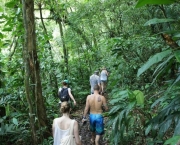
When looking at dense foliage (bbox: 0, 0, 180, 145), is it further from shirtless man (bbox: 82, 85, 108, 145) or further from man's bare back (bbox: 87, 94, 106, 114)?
man's bare back (bbox: 87, 94, 106, 114)

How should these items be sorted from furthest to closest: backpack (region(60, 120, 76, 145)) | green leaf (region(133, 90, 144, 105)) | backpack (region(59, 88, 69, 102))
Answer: backpack (region(59, 88, 69, 102))
backpack (region(60, 120, 76, 145))
green leaf (region(133, 90, 144, 105))

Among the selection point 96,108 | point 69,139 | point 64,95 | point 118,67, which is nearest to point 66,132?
point 69,139

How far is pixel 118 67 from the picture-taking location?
4.63 m

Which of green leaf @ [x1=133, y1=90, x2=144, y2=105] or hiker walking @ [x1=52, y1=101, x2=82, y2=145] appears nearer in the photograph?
green leaf @ [x1=133, y1=90, x2=144, y2=105]

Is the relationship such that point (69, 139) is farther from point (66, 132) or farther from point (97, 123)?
point (97, 123)

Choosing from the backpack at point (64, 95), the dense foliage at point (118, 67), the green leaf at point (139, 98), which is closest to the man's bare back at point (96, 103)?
the dense foliage at point (118, 67)

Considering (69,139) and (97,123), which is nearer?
(69,139)

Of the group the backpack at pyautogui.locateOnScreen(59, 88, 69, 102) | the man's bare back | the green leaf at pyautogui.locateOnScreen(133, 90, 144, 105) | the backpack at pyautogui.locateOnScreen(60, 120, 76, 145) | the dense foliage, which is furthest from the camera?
the backpack at pyautogui.locateOnScreen(59, 88, 69, 102)

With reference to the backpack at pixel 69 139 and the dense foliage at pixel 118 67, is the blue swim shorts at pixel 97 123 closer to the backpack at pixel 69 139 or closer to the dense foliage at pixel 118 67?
the dense foliage at pixel 118 67

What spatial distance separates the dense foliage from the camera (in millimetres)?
1480

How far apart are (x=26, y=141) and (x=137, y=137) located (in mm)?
2633

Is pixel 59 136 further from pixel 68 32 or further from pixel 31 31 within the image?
pixel 68 32

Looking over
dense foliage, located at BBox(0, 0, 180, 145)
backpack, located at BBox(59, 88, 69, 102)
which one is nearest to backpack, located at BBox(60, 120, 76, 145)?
dense foliage, located at BBox(0, 0, 180, 145)

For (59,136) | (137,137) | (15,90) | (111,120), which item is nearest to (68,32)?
(15,90)
